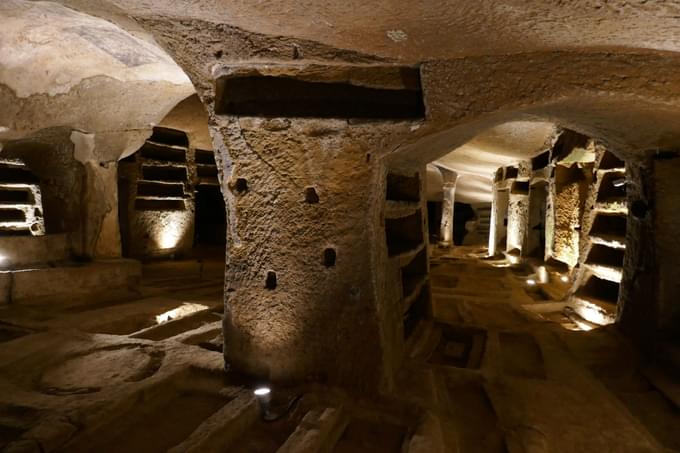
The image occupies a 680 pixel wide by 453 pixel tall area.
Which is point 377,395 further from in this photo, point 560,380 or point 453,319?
point 453,319

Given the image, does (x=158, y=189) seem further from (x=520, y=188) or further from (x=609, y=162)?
(x=609, y=162)

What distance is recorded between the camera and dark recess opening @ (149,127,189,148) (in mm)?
8875

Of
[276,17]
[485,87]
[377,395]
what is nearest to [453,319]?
[377,395]

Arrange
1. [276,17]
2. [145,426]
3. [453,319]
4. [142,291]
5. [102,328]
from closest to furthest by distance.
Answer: [276,17] < [145,426] < [102,328] < [453,319] < [142,291]

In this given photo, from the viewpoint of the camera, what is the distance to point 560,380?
282 centimetres

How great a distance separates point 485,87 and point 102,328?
4158 millimetres

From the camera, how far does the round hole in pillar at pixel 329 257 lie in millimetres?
2484

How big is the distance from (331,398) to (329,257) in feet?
2.93

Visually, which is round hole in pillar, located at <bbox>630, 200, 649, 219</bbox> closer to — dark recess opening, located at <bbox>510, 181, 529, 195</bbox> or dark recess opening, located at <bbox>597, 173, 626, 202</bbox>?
dark recess opening, located at <bbox>597, 173, 626, 202</bbox>

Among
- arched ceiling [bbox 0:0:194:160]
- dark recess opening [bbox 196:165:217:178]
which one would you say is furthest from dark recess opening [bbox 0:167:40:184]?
dark recess opening [bbox 196:165:217:178]

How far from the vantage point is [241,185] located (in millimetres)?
2607

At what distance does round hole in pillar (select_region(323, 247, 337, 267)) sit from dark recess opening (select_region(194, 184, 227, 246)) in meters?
10.0

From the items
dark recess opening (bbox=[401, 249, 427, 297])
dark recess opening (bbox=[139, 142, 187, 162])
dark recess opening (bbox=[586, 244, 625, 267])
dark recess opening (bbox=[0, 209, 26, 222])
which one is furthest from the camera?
dark recess opening (bbox=[139, 142, 187, 162])

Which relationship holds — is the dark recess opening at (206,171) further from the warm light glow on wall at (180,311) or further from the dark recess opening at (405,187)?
the dark recess opening at (405,187)
